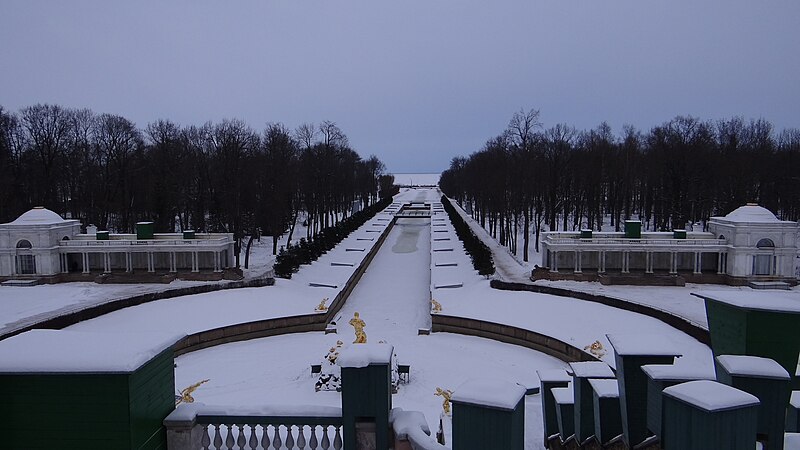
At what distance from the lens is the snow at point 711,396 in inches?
182

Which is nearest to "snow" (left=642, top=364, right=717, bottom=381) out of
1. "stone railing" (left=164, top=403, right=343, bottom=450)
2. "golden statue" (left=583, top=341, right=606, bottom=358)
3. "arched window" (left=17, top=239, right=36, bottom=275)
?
"stone railing" (left=164, top=403, right=343, bottom=450)

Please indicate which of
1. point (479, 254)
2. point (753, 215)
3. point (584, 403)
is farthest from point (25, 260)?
point (753, 215)

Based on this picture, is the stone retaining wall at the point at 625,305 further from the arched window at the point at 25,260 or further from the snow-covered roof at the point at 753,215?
the arched window at the point at 25,260

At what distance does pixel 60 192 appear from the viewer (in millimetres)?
54094

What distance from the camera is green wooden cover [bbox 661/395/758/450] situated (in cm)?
464

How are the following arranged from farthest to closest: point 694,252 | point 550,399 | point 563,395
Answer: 1. point 694,252
2. point 550,399
3. point 563,395

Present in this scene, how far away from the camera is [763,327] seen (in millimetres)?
6535

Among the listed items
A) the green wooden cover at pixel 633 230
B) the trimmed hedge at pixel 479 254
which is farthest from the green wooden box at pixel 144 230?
the green wooden cover at pixel 633 230

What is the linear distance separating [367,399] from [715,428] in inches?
133

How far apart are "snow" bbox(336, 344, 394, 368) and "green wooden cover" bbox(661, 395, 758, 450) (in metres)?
2.91

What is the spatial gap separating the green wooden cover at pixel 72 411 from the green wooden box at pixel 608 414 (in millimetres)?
6172

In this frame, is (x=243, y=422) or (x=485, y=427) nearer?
(x=485, y=427)

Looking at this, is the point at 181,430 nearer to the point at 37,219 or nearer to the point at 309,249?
the point at 309,249

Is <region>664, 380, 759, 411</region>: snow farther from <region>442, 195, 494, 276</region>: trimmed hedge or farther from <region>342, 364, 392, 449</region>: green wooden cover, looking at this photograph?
<region>442, 195, 494, 276</region>: trimmed hedge
